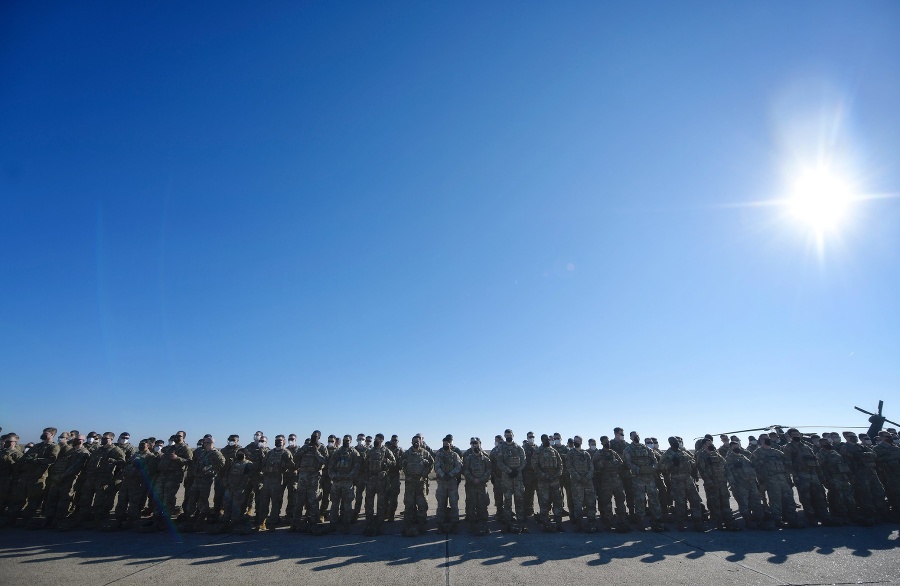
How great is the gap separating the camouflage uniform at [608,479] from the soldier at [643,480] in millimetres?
322

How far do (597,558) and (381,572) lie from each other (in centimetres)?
419

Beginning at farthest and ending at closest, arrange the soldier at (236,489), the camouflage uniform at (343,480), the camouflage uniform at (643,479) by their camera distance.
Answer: the camouflage uniform at (643,479) → the camouflage uniform at (343,480) → the soldier at (236,489)

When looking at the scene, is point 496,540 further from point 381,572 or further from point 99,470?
point 99,470

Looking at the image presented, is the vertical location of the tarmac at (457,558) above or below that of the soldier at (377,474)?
below

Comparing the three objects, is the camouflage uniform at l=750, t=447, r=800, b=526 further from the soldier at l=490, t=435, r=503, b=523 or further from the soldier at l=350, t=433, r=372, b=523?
the soldier at l=350, t=433, r=372, b=523

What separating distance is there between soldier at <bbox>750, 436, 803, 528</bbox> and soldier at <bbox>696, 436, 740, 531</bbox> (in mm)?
1080

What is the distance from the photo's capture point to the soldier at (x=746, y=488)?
10562 mm

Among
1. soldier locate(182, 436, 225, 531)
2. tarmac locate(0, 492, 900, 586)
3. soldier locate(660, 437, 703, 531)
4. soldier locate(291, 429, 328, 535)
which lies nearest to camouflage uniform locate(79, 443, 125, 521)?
tarmac locate(0, 492, 900, 586)

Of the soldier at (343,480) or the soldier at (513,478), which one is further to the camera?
the soldier at (513,478)

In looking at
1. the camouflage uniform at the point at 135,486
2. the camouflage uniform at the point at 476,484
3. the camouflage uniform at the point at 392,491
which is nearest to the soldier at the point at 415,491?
the camouflage uniform at the point at 392,491

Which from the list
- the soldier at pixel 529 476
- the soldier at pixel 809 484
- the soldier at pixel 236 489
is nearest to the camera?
the soldier at pixel 236 489

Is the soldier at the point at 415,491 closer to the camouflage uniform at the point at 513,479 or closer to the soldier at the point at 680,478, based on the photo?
the camouflage uniform at the point at 513,479

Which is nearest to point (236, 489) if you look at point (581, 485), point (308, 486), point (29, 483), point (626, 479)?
point (308, 486)

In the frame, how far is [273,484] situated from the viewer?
1085 centimetres
